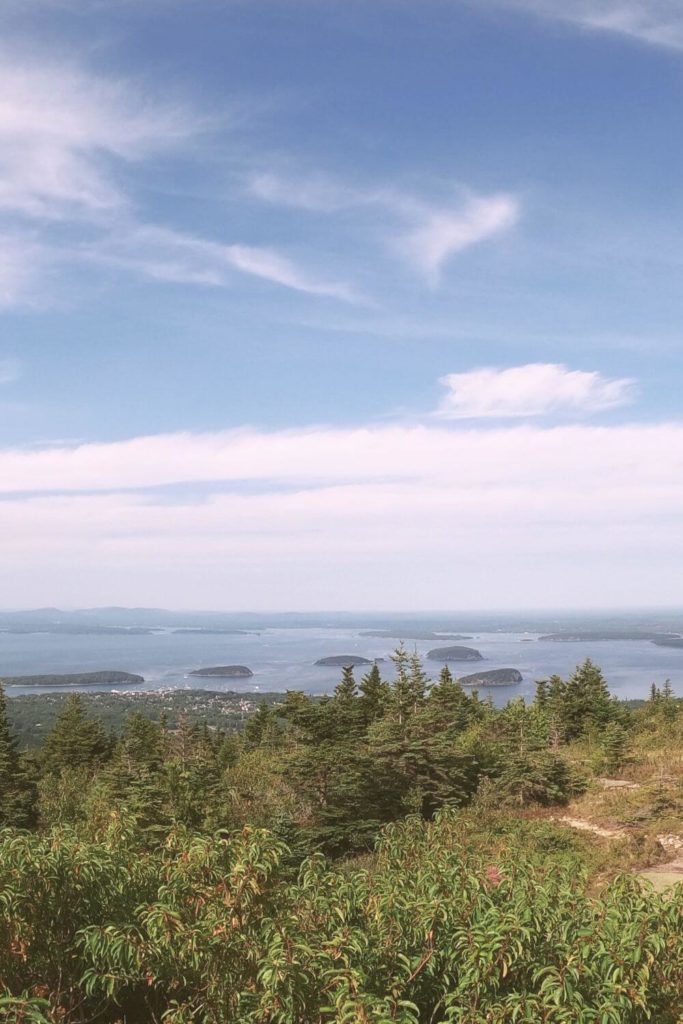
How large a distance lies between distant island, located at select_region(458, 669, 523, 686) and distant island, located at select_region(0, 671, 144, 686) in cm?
8631

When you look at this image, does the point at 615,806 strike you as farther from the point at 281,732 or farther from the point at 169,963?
the point at 281,732

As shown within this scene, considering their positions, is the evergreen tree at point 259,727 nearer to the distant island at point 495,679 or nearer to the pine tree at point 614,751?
the pine tree at point 614,751

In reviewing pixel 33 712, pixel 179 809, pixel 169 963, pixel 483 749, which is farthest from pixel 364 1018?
pixel 33 712

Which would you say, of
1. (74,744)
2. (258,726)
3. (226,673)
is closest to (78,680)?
(226,673)

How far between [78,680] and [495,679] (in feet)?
362

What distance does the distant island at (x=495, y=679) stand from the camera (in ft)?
479

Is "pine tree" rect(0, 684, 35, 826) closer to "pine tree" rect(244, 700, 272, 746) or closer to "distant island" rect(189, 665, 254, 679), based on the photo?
"pine tree" rect(244, 700, 272, 746)

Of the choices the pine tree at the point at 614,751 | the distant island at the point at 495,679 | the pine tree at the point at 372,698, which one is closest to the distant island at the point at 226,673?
the distant island at the point at 495,679

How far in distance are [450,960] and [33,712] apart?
431 ft

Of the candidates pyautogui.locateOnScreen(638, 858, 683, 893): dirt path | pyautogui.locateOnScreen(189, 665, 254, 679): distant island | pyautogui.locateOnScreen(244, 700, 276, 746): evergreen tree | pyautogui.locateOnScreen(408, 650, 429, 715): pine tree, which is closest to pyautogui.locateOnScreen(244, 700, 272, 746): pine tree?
pyautogui.locateOnScreen(244, 700, 276, 746): evergreen tree

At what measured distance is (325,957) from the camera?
506 centimetres

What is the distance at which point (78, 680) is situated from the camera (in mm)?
181875

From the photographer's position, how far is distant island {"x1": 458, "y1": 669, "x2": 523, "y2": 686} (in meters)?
146

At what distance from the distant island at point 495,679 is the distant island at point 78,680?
283 ft
